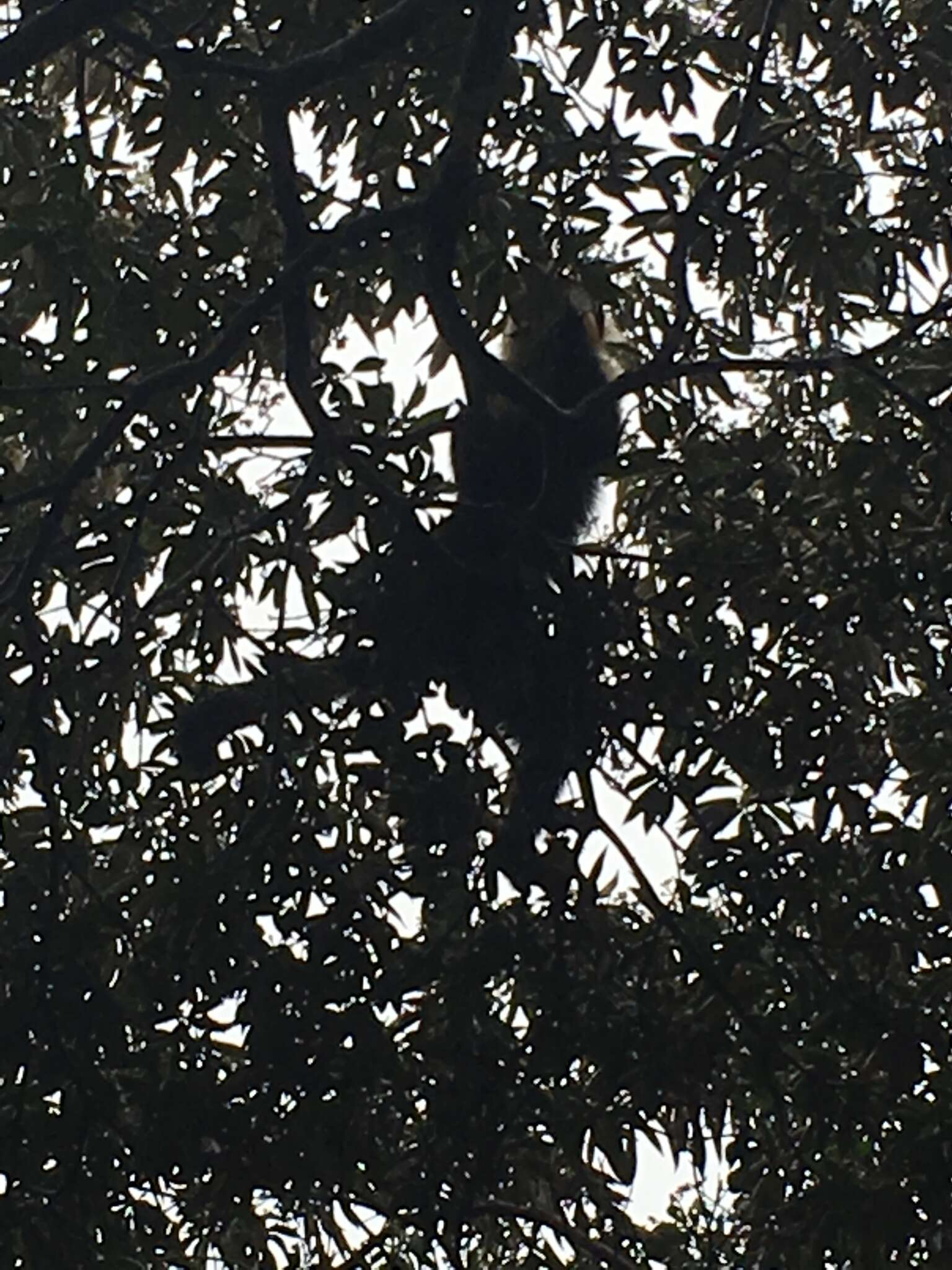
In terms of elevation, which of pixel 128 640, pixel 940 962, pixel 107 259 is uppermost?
pixel 107 259

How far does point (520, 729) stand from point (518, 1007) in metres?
0.53

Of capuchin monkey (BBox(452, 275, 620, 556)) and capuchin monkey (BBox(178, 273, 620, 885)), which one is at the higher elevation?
capuchin monkey (BBox(452, 275, 620, 556))

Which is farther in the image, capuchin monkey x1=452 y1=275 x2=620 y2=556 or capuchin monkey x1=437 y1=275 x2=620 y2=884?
capuchin monkey x1=452 y1=275 x2=620 y2=556

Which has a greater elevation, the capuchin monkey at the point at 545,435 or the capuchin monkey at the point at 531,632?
the capuchin monkey at the point at 545,435

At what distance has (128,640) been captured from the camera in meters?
4.09

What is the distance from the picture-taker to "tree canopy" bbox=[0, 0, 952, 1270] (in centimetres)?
355

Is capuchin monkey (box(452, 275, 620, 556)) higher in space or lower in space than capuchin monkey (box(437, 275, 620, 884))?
higher

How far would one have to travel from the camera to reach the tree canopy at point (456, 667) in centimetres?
355

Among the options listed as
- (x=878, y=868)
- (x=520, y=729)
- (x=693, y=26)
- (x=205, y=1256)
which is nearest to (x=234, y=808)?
(x=520, y=729)

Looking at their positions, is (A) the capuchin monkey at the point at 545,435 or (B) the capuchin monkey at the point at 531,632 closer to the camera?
(B) the capuchin monkey at the point at 531,632

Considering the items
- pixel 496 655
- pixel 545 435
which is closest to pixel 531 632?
pixel 496 655

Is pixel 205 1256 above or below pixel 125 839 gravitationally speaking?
below

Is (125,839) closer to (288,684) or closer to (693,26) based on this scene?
(288,684)

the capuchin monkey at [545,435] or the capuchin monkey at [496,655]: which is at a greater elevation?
the capuchin monkey at [545,435]
